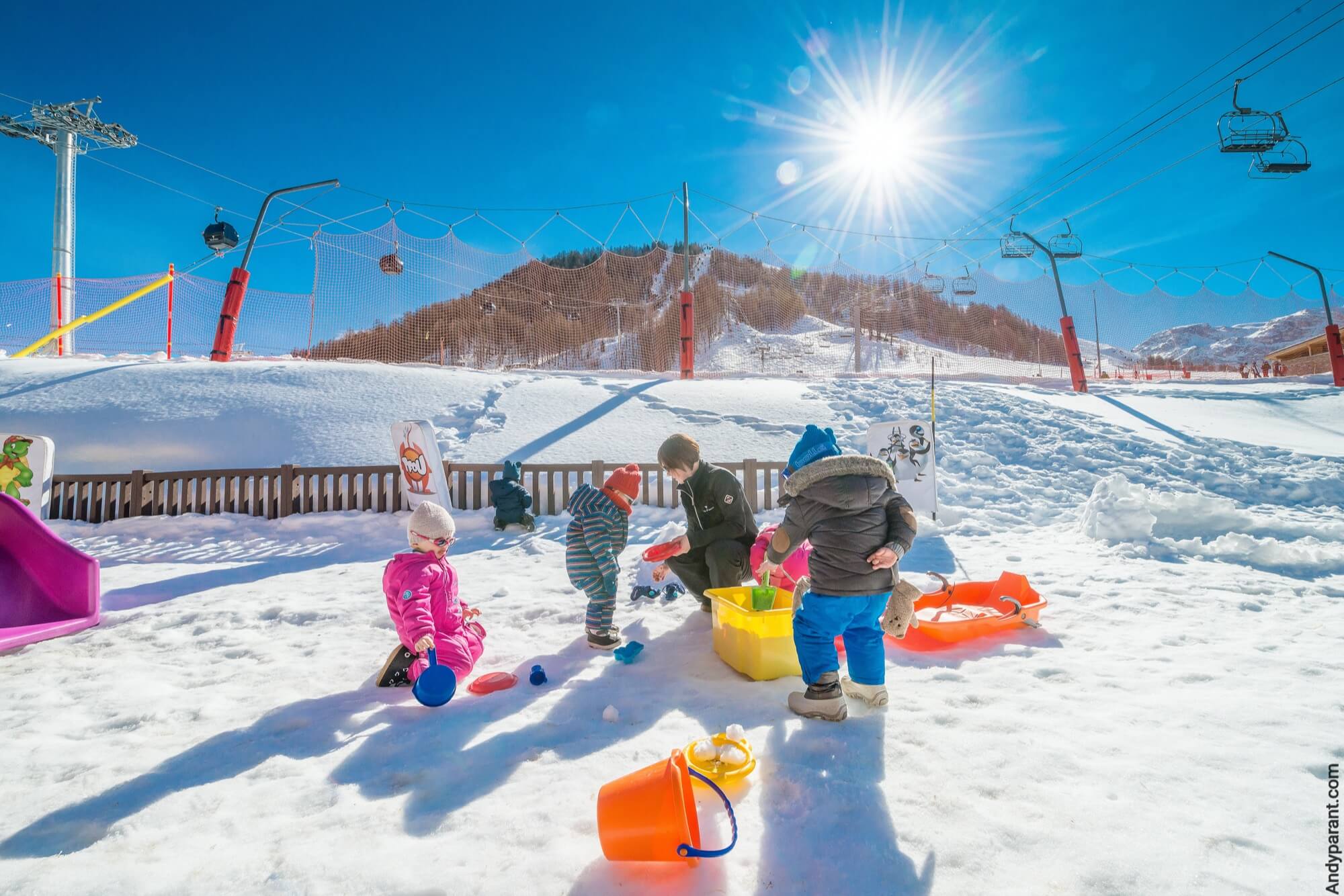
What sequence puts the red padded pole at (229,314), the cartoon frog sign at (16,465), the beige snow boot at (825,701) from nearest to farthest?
1. the beige snow boot at (825,701)
2. the cartoon frog sign at (16,465)
3. the red padded pole at (229,314)

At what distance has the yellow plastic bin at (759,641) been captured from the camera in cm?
327

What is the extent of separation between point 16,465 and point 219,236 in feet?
35.8

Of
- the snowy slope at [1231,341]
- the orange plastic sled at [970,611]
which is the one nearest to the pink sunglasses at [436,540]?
the orange plastic sled at [970,611]

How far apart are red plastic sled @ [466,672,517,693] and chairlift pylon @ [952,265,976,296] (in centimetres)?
2186

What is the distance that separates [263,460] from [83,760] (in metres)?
7.99

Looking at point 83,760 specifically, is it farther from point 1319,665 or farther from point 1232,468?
point 1232,468

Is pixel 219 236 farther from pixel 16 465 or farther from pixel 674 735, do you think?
pixel 674 735

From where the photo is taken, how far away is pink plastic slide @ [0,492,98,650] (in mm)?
4055

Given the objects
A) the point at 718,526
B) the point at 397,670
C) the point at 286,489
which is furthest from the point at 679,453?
the point at 286,489

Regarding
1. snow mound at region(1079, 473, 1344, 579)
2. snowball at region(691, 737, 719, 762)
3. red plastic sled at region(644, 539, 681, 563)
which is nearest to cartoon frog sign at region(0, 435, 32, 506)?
red plastic sled at region(644, 539, 681, 563)

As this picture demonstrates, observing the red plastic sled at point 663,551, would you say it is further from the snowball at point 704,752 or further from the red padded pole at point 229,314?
the red padded pole at point 229,314

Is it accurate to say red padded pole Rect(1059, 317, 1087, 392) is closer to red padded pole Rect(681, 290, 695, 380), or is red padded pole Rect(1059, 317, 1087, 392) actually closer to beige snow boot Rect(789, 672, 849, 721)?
red padded pole Rect(681, 290, 695, 380)

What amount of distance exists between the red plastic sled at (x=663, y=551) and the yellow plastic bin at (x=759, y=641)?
0.46 metres

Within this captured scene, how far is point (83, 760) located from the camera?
2438 mm
